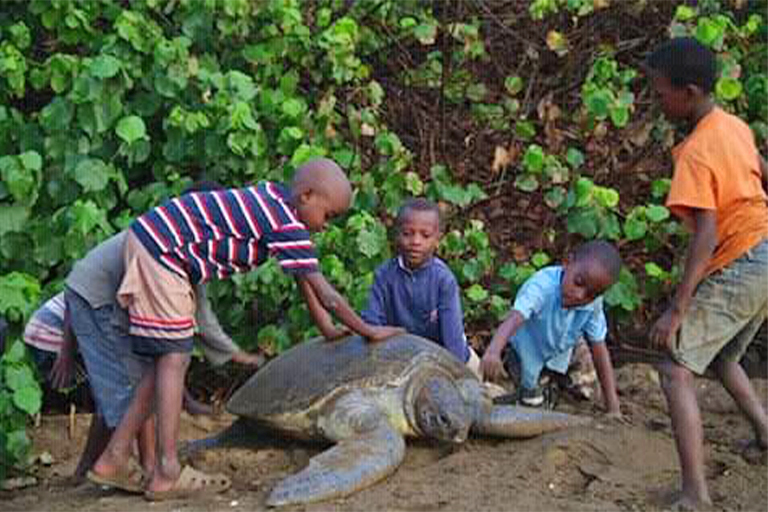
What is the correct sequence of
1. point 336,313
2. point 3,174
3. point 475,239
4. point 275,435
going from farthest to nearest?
point 475,239 → point 3,174 → point 275,435 → point 336,313

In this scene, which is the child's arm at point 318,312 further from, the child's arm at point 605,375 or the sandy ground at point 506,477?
the child's arm at point 605,375

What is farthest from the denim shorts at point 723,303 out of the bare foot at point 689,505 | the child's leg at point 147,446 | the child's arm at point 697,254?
the child's leg at point 147,446

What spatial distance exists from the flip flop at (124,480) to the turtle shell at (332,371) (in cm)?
76

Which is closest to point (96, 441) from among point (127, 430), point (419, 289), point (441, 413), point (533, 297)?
point (127, 430)

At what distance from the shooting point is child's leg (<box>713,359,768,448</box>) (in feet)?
13.2

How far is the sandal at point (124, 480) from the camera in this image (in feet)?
11.7

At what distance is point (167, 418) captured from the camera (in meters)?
3.54

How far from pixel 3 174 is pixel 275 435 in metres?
1.82

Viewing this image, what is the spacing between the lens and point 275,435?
4.49 meters

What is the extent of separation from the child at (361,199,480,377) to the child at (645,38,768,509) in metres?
1.33

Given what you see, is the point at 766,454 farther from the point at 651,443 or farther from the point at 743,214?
the point at 743,214

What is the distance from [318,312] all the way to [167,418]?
0.73 meters

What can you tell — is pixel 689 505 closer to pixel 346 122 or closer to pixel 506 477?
pixel 506 477

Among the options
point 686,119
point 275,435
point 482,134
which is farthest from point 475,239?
point 686,119
